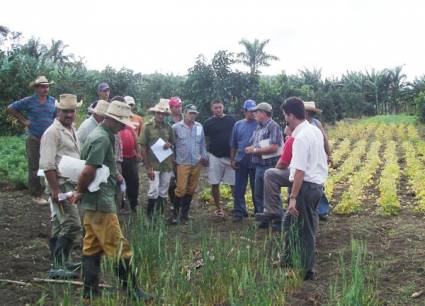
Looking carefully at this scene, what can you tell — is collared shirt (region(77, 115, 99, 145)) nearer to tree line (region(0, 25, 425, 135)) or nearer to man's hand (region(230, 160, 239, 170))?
man's hand (region(230, 160, 239, 170))

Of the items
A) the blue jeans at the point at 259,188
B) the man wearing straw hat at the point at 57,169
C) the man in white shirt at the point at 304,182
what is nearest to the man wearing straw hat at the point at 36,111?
the man wearing straw hat at the point at 57,169

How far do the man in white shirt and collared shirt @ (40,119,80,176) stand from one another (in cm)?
204

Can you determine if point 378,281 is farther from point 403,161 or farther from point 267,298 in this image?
point 403,161

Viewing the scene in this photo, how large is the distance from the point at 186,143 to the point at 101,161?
3374 mm

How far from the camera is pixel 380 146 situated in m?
19.1

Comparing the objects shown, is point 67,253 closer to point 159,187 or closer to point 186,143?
point 159,187

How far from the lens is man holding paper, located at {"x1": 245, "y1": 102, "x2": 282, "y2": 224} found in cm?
719

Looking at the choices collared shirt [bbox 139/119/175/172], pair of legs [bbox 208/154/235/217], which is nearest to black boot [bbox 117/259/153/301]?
collared shirt [bbox 139/119/175/172]

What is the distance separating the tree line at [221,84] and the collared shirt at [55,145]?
8.11 metres

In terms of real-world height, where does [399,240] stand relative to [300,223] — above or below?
below

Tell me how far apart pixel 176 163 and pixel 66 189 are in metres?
2.64

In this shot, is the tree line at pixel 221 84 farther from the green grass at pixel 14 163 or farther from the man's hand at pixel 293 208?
the man's hand at pixel 293 208

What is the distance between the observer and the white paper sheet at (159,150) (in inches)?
284

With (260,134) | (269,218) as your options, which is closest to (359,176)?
(260,134)
